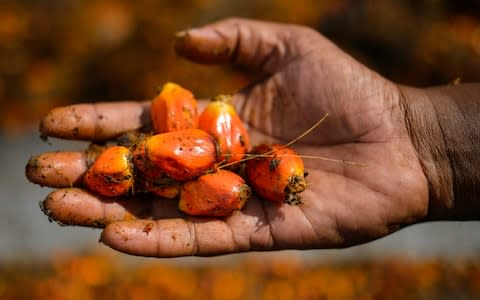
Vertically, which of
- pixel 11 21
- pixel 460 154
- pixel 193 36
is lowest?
pixel 460 154

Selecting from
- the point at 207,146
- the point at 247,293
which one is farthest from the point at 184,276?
the point at 207,146

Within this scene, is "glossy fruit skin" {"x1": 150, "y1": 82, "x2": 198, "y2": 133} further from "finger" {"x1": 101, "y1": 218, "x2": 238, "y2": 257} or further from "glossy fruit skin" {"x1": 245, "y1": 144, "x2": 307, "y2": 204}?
"finger" {"x1": 101, "y1": 218, "x2": 238, "y2": 257}

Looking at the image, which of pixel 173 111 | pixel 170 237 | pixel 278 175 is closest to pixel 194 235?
pixel 170 237

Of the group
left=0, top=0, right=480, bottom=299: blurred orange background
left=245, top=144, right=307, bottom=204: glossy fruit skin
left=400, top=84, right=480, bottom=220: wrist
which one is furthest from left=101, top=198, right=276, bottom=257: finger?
left=0, top=0, right=480, bottom=299: blurred orange background

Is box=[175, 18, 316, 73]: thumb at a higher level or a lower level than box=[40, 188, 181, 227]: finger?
higher

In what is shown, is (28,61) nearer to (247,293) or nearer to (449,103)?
(247,293)

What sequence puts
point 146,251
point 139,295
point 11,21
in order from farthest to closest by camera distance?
point 11,21, point 139,295, point 146,251

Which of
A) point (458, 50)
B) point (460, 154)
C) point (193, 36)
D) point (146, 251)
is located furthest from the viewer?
point (458, 50)

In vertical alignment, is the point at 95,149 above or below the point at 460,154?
above
